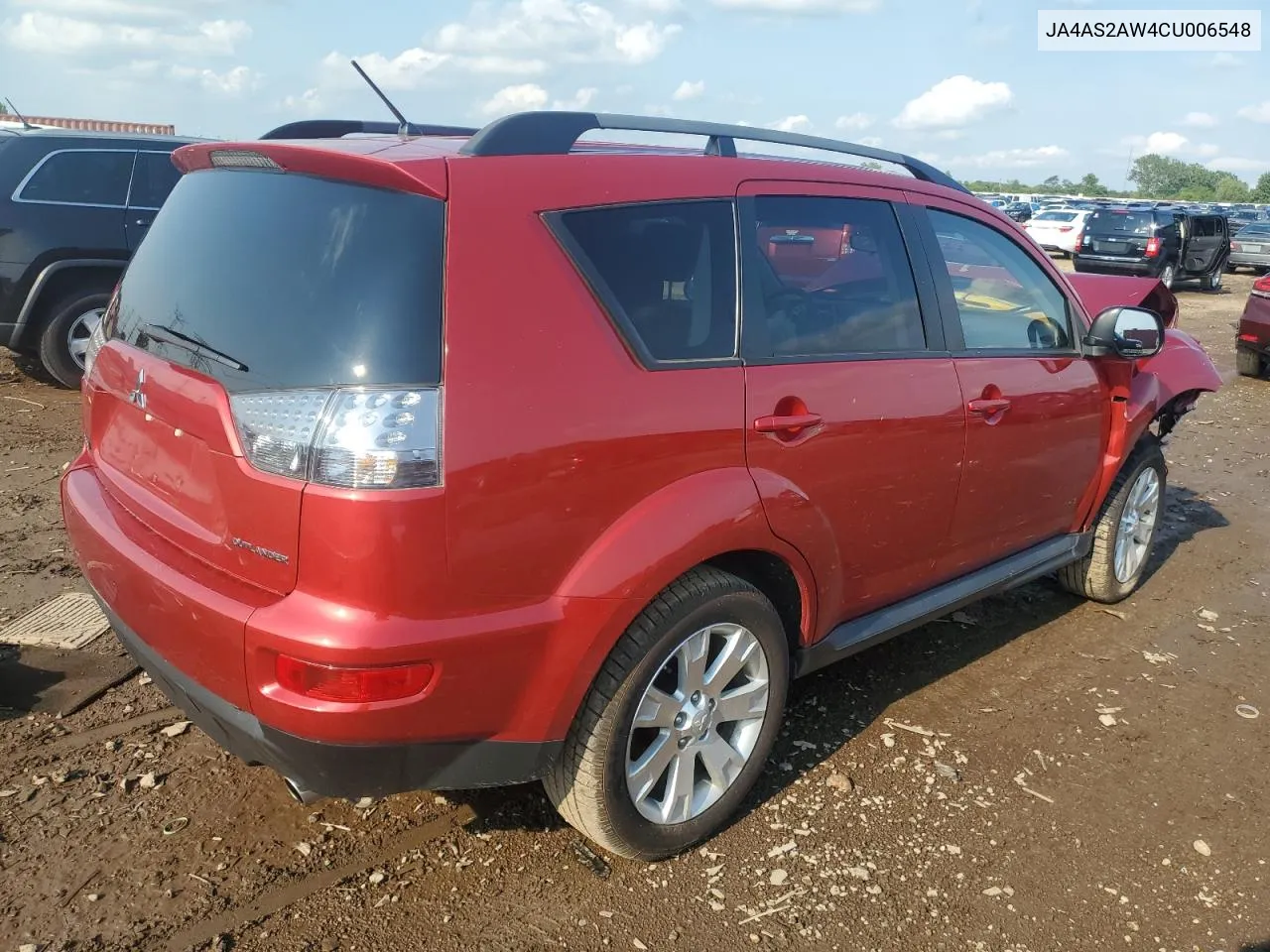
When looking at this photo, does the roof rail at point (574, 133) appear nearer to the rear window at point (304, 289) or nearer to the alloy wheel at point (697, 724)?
the rear window at point (304, 289)

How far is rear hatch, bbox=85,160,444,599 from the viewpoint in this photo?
6.68 feet

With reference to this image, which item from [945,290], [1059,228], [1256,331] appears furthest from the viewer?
A: [1059,228]

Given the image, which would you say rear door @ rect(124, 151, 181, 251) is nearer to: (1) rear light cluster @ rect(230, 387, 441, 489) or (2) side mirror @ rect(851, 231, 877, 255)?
(2) side mirror @ rect(851, 231, 877, 255)

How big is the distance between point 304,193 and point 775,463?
1331mm

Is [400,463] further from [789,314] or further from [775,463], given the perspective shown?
[789,314]

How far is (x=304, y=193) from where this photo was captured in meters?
2.31

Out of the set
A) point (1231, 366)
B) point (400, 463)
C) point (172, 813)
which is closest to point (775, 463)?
point (400, 463)

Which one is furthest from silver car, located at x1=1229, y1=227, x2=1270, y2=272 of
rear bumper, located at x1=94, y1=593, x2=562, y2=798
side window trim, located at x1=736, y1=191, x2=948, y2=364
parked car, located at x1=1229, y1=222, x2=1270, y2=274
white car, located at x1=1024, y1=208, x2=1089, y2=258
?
rear bumper, located at x1=94, y1=593, x2=562, y2=798

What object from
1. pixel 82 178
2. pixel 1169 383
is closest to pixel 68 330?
pixel 82 178

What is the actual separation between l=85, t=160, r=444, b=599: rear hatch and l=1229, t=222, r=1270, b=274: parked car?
29.3 metres

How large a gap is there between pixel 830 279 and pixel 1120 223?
21.1m

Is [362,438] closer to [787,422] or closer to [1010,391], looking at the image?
[787,422]

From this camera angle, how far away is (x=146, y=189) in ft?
25.7

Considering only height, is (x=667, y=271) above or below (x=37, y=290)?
above
